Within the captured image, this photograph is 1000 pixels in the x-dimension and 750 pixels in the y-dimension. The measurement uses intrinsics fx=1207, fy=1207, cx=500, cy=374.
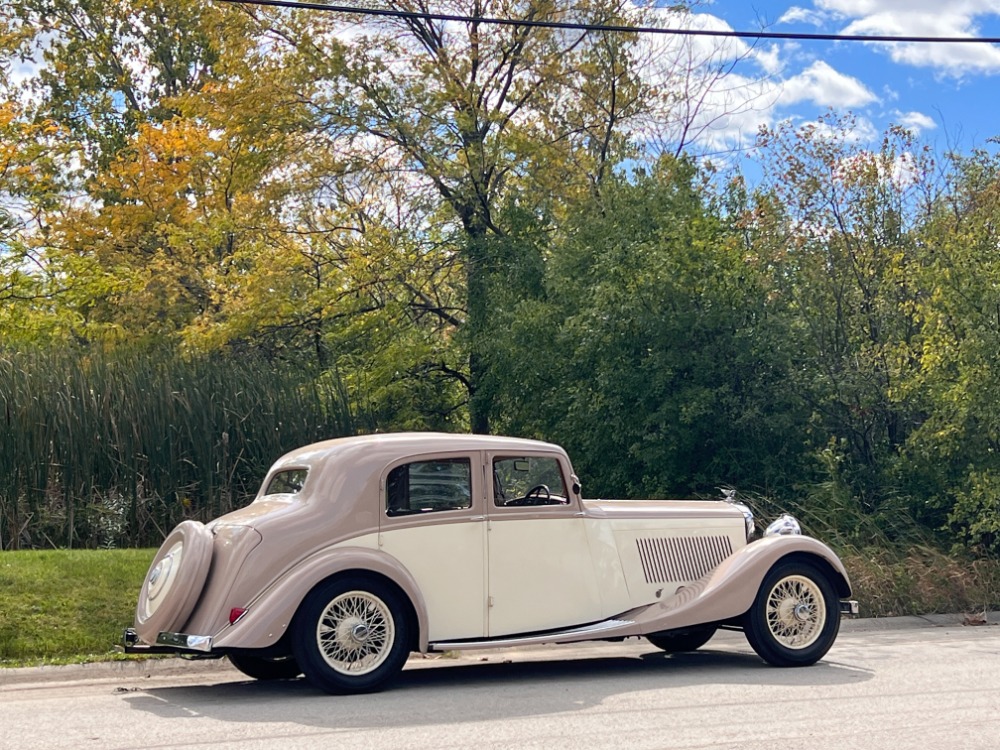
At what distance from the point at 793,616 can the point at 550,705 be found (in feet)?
9.02

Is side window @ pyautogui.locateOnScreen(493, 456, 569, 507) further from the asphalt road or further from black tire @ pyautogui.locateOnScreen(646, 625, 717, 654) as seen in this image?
black tire @ pyautogui.locateOnScreen(646, 625, 717, 654)

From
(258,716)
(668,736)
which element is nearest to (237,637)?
(258,716)

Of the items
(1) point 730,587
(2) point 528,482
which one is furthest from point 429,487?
(1) point 730,587

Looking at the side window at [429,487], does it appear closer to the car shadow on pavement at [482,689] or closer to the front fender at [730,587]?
the car shadow on pavement at [482,689]

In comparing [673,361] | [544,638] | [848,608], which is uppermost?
[673,361]

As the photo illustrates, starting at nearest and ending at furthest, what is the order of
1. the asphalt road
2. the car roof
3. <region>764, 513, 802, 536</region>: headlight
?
the asphalt road < the car roof < <region>764, 513, 802, 536</region>: headlight

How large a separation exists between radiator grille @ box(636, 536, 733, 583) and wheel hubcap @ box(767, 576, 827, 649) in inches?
23.9

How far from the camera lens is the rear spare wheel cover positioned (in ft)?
28.2

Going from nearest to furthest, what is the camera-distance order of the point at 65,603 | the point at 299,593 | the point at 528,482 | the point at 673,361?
1. the point at 299,593
2. the point at 528,482
3. the point at 65,603
4. the point at 673,361

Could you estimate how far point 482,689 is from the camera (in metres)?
9.01

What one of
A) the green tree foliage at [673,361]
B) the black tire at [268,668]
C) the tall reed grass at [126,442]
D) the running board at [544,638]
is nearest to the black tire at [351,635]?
the running board at [544,638]

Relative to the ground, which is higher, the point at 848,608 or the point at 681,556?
the point at 681,556

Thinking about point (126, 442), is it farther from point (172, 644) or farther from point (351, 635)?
point (351, 635)

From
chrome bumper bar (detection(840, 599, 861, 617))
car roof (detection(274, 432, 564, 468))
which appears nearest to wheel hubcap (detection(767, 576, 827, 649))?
chrome bumper bar (detection(840, 599, 861, 617))
